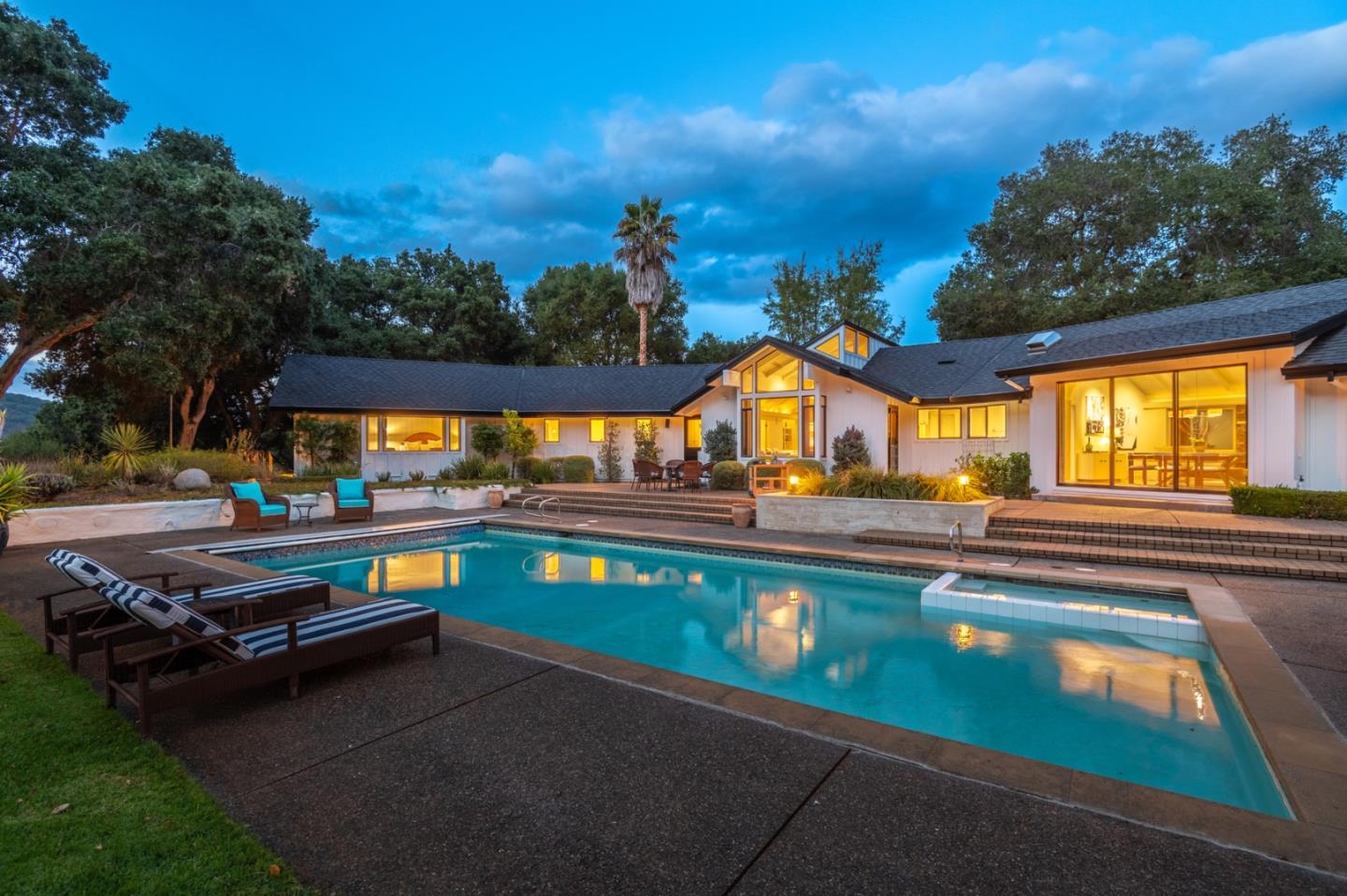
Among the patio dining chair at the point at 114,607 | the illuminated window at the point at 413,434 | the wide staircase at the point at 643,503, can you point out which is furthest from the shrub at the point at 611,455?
the patio dining chair at the point at 114,607

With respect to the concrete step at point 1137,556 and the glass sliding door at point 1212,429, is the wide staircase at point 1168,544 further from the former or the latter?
the glass sliding door at point 1212,429

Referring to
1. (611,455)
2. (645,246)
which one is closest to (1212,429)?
(611,455)

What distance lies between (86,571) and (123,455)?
12.7 m

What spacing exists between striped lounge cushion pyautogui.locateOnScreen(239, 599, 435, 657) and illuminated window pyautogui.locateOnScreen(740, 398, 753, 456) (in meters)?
13.8

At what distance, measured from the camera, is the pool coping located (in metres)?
2.57

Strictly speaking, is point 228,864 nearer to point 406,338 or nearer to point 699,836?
point 699,836

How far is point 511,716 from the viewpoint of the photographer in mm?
3717

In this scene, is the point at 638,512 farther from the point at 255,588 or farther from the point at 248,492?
the point at 255,588

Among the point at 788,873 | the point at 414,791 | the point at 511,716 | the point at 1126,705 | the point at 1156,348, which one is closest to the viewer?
the point at 788,873

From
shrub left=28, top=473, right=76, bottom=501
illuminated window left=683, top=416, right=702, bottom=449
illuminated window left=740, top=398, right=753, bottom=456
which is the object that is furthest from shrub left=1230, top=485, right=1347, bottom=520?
shrub left=28, top=473, right=76, bottom=501

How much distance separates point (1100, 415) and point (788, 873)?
14389mm

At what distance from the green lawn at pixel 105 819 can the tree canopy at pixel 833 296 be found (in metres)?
34.1

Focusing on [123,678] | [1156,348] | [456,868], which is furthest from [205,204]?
[1156,348]

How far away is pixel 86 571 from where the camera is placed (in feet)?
14.0
